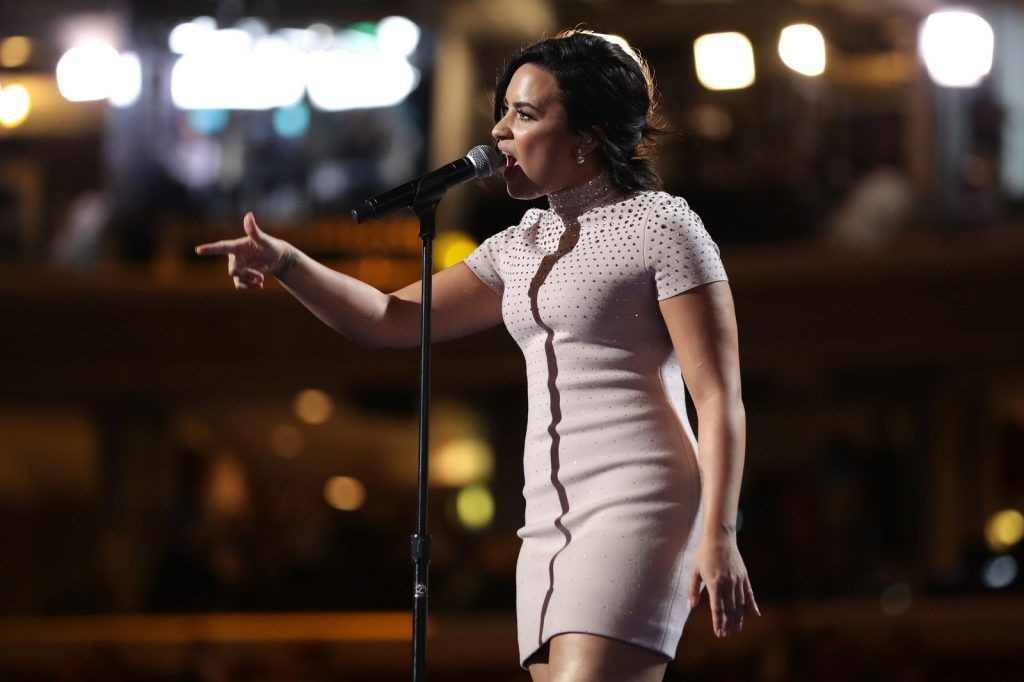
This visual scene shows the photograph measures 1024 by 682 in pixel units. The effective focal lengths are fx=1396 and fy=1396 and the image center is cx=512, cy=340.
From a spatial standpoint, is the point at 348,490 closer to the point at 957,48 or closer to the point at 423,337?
the point at 957,48

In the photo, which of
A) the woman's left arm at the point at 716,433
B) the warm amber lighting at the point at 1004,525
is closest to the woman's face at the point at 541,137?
the woman's left arm at the point at 716,433

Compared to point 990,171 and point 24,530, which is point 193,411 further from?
point 990,171

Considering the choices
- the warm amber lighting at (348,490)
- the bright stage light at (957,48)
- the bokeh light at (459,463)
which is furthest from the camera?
the warm amber lighting at (348,490)

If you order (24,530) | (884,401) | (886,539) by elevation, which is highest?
(884,401)

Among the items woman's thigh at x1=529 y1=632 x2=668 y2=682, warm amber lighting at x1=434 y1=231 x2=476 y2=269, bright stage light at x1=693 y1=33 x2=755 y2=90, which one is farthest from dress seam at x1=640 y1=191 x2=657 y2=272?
bright stage light at x1=693 y1=33 x2=755 y2=90

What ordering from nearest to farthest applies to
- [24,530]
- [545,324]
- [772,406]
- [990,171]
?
[545,324] → [990,171] → [772,406] → [24,530]

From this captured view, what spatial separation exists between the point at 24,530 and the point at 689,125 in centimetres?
701

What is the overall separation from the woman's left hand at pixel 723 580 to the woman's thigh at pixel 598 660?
11 cm

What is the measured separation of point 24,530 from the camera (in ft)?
40.2

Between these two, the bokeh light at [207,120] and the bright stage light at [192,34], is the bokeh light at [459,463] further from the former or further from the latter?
the bright stage light at [192,34]

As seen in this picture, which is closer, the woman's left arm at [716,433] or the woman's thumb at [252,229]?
the woman's left arm at [716,433]

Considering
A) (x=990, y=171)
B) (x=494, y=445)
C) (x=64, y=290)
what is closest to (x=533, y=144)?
(x=990, y=171)

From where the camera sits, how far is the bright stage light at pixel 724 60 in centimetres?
957

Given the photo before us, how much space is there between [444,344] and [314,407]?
237cm
